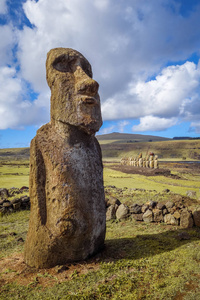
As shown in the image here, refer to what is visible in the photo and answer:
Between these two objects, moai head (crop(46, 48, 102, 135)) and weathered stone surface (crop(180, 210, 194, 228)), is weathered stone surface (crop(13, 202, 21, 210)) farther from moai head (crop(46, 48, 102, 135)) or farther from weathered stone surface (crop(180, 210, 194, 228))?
weathered stone surface (crop(180, 210, 194, 228))

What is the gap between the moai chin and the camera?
4.43 meters

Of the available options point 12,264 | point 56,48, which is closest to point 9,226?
point 12,264

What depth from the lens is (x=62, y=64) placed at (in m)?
5.05

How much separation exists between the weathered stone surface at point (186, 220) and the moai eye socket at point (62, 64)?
545 cm

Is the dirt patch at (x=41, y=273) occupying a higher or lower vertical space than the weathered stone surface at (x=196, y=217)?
lower

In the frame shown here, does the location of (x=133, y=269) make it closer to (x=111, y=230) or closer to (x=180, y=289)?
(x=180, y=289)

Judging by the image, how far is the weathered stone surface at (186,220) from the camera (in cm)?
700

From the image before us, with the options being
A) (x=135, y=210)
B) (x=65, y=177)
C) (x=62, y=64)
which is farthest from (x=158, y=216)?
(x=62, y=64)

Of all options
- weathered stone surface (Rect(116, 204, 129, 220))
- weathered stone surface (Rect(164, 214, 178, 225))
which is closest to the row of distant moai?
weathered stone surface (Rect(116, 204, 129, 220))

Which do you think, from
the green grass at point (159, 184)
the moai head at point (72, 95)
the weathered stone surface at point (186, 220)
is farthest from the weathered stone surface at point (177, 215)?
the green grass at point (159, 184)

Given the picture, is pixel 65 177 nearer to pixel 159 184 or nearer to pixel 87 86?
pixel 87 86

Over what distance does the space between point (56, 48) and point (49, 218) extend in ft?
12.3

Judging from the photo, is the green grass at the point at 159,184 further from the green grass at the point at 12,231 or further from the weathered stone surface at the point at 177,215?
the green grass at the point at 12,231

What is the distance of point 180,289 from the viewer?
3709mm
